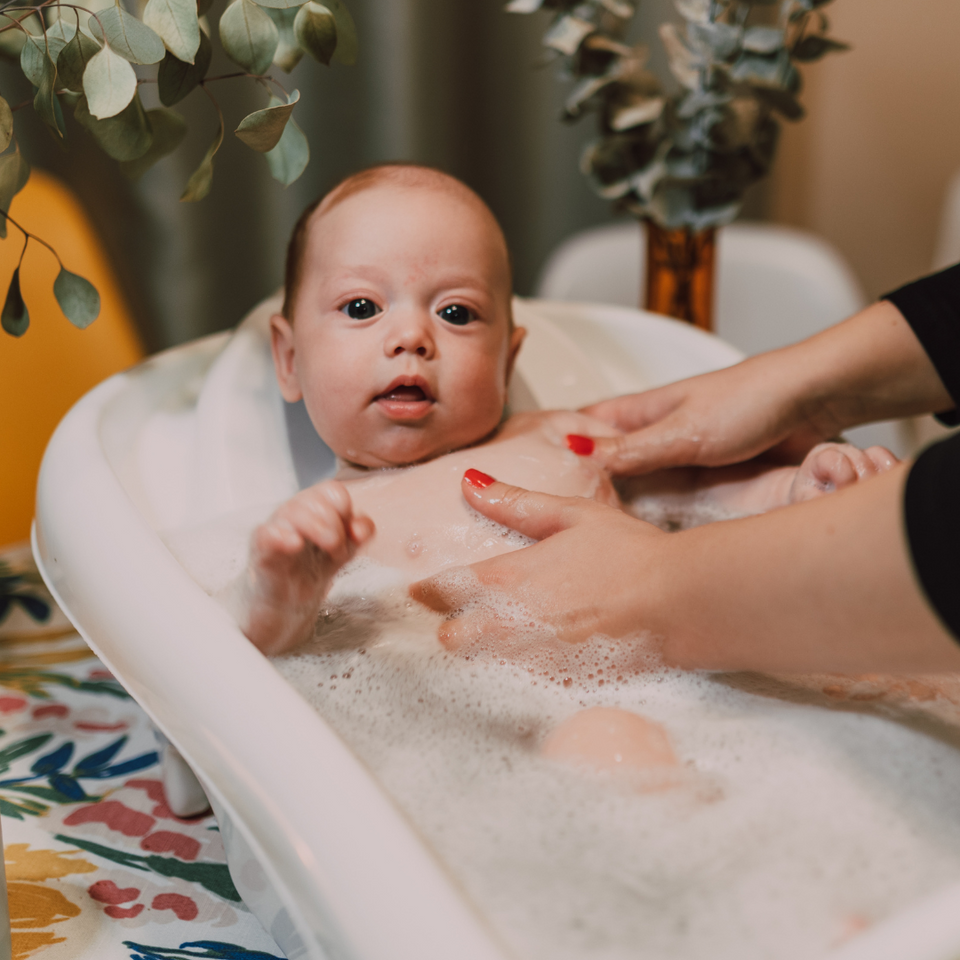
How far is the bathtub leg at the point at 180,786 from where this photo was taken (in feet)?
2.62

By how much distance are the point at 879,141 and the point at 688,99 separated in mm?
1321

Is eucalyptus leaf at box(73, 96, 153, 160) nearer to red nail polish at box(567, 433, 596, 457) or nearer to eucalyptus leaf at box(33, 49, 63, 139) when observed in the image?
eucalyptus leaf at box(33, 49, 63, 139)

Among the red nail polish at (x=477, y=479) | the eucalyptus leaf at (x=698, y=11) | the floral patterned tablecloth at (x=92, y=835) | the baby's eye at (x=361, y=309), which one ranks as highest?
the eucalyptus leaf at (x=698, y=11)

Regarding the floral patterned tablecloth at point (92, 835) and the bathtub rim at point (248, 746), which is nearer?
the bathtub rim at point (248, 746)

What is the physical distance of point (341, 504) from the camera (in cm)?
63

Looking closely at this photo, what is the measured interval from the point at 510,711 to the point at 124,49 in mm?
546

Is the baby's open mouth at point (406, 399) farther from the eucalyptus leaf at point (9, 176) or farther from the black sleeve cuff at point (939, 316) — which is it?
the black sleeve cuff at point (939, 316)

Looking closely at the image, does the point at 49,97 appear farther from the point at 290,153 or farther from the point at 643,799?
the point at 643,799

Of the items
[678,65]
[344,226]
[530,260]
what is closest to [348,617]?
[344,226]

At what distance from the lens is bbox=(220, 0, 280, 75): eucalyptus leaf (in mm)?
626

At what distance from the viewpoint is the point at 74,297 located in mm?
701

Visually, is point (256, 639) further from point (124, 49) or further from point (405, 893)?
point (124, 49)

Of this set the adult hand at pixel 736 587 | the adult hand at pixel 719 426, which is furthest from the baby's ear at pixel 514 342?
the adult hand at pixel 736 587

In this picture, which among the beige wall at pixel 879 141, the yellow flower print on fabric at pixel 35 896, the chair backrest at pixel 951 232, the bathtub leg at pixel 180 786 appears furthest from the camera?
the beige wall at pixel 879 141
